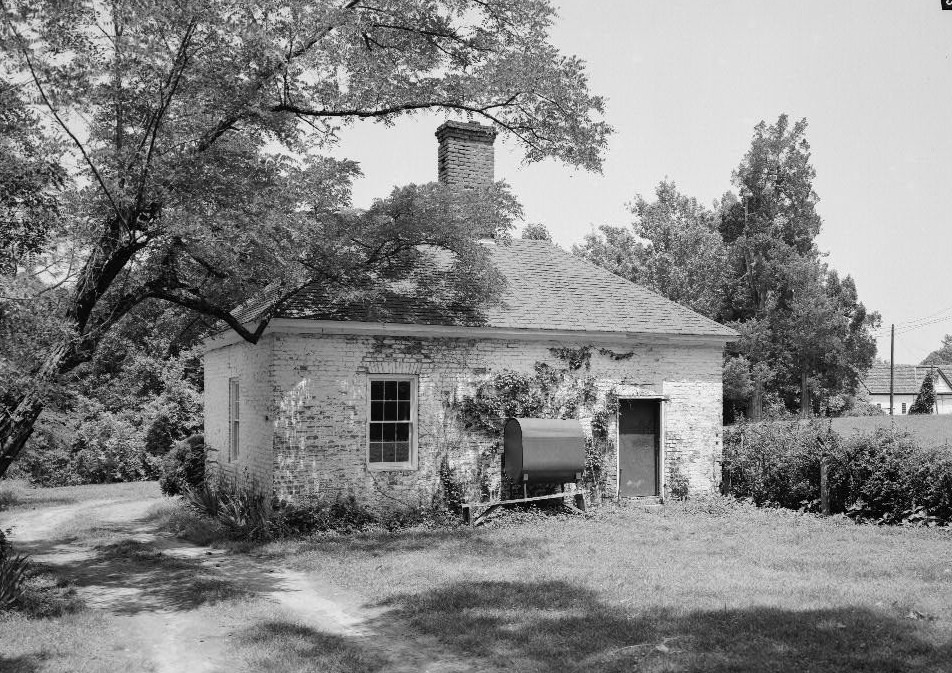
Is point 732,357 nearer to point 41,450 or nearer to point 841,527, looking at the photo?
point 841,527

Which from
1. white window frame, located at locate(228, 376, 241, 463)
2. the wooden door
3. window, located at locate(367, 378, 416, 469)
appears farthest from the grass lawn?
white window frame, located at locate(228, 376, 241, 463)

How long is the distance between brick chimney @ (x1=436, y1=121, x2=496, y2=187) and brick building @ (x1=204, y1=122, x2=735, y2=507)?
0.11 ft

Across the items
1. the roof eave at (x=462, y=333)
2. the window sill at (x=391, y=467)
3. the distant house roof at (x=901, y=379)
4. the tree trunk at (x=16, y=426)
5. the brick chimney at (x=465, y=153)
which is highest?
the brick chimney at (x=465, y=153)

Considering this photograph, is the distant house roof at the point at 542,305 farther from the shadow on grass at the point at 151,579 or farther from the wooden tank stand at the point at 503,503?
the shadow on grass at the point at 151,579

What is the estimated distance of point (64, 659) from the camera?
7.17 meters

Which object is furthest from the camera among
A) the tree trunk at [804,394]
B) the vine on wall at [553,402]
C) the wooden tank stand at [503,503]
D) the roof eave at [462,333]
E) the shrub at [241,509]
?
the tree trunk at [804,394]

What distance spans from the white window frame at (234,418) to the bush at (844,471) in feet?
33.7

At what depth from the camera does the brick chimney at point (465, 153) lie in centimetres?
1800

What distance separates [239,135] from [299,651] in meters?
6.92

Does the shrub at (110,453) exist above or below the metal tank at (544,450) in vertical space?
below

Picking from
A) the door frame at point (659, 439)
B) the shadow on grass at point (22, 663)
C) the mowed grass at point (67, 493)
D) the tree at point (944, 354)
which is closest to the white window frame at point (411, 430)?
the door frame at point (659, 439)

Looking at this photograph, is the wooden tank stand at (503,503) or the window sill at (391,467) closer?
the window sill at (391,467)

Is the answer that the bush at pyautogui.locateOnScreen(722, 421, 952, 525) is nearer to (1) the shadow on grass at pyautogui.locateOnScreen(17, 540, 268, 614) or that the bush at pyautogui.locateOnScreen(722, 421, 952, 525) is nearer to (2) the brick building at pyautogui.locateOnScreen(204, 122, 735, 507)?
(2) the brick building at pyautogui.locateOnScreen(204, 122, 735, 507)

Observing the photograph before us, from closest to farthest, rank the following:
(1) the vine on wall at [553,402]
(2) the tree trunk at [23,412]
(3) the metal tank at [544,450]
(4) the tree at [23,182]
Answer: (4) the tree at [23,182] < (2) the tree trunk at [23,412] < (3) the metal tank at [544,450] < (1) the vine on wall at [553,402]
